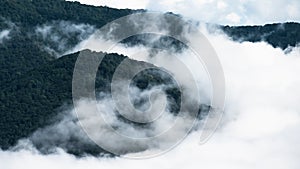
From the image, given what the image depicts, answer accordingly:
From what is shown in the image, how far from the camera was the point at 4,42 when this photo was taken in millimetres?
167125

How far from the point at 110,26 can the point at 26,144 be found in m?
61.1

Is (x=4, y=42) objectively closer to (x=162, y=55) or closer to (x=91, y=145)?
(x=162, y=55)

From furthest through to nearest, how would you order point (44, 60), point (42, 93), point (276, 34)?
point (276, 34) → point (44, 60) → point (42, 93)

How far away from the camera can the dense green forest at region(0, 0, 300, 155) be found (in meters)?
123

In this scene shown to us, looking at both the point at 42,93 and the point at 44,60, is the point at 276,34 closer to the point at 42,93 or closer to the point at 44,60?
the point at 44,60

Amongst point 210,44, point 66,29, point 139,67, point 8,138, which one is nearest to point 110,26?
point 66,29

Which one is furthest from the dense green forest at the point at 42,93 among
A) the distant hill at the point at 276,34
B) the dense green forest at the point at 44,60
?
the distant hill at the point at 276,34

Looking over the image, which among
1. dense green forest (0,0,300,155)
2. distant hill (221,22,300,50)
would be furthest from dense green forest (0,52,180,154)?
distant hill (221,22,300,50)

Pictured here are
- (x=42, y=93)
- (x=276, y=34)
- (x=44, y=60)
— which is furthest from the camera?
(x=276, y=34)

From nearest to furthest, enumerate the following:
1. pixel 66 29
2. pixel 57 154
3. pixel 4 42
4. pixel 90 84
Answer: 1. pixel 57 154
2. pixel 90 84
3. pixel 4 42
4. pixel 66 29

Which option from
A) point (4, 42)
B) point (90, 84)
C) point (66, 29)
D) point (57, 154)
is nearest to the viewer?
point (57, 154)

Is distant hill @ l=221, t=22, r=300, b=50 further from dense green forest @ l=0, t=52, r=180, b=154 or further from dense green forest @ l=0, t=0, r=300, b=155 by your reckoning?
dense green forest @ l=0, t=52, r=180, b=154

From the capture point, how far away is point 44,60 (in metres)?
163

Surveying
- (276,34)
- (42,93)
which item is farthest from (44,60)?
(276,34)
